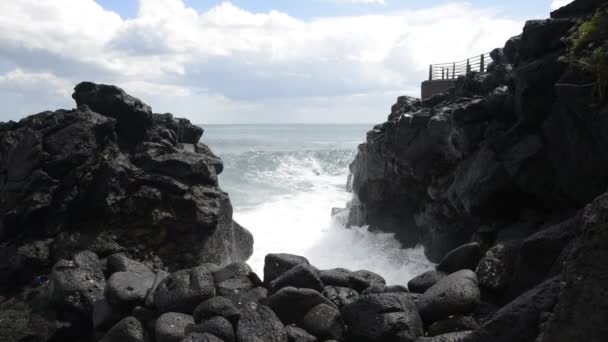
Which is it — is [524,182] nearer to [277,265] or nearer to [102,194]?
[277,265]

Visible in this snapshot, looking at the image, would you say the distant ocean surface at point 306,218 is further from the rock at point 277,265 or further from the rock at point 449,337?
the rock at point 449,337

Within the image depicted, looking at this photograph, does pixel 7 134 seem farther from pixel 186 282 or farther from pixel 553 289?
pixel 553 289

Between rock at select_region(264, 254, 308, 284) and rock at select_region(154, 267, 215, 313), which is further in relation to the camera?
rock at select_region(264, 254, 308, 284)

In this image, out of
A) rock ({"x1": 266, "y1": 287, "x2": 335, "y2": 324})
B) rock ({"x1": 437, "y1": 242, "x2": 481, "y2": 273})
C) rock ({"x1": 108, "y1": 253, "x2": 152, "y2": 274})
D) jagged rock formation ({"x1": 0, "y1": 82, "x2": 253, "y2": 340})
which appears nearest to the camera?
rock ({"x1": 266, "y1": 287, "x2": 335, "y2": 324})

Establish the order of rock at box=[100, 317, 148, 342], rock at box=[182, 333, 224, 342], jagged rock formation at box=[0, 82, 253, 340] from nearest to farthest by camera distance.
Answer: rock at box=[182, 333, 224, 342] → rock at box=[100, 317, 148, 342] → jagged rock formation at box=[0, 82, 253, 340]

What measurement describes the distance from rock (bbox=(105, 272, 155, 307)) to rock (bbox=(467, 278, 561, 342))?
15.3ft

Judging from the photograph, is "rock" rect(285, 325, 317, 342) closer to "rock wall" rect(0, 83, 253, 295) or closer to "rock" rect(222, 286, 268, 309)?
"rock" rect(222, 286, 268, 309)

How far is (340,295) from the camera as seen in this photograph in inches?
302

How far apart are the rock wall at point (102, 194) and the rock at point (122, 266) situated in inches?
31.6

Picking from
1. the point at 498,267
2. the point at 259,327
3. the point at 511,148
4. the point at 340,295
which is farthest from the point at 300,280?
the point at 511,148

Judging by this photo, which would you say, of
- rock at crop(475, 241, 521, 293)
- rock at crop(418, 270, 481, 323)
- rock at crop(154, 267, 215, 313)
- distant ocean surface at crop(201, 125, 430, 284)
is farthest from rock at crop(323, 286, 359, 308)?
distant ocean surface at crop(201, 125, 430, 284)

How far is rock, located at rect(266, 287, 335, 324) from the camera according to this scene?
7020 mm

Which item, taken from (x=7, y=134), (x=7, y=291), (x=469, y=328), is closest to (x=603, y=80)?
(x=469, y=328)

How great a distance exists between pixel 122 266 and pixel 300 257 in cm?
281
